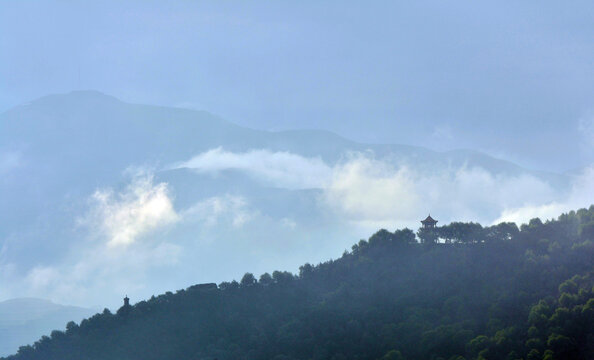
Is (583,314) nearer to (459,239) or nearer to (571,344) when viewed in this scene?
(571,344)

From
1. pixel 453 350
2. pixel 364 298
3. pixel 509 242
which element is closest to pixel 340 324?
pixel 364 298

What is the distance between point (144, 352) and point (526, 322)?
71.0 metres

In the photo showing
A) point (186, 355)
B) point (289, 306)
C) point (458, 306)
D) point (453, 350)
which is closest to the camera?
point (453, 350)

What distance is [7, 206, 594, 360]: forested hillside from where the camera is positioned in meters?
131

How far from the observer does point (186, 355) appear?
160 metres

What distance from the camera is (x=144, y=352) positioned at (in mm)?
165750

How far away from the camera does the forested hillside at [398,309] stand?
13088cm

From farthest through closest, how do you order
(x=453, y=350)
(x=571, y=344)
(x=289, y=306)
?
1. (x=289, y=306)
2. (x=453, y=350)
3. (x=571, y=344)

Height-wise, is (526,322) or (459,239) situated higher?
(459,239)

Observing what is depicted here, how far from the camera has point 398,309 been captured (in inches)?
6093

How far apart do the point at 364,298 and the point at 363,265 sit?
62.8 ft

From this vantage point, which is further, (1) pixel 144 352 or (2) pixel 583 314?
(1) pixel 144 352

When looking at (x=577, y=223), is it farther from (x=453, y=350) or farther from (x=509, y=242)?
(x=453, y=350)

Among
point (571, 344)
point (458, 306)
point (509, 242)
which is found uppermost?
point (509, 242)
